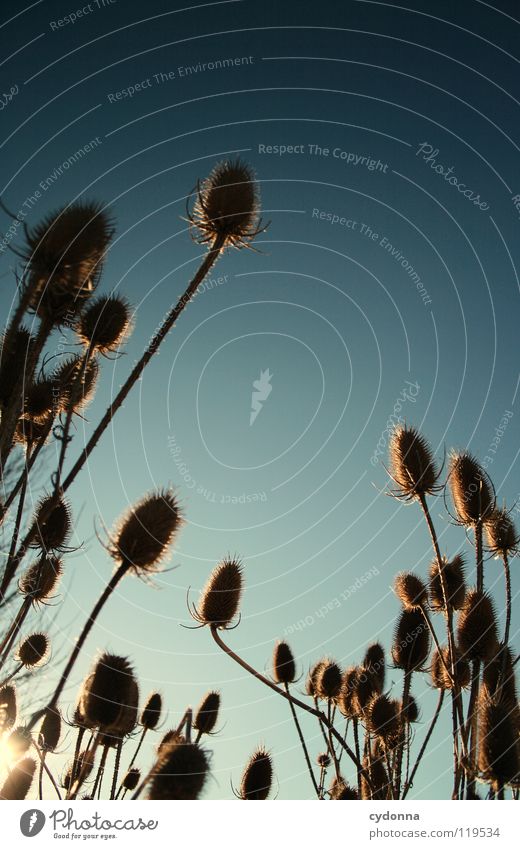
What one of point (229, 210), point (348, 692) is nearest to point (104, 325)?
point (229, 210)

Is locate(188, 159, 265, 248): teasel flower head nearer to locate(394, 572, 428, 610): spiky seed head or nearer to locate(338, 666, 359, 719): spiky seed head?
locate(394, 572, 428, 610): spiky seed head

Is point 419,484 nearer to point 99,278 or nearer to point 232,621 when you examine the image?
point 232,621

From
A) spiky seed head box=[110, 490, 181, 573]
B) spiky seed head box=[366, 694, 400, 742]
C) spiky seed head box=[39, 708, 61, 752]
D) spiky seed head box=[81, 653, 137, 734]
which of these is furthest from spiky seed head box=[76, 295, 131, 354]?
spiky seed head box=[366, 694, 400, 742]

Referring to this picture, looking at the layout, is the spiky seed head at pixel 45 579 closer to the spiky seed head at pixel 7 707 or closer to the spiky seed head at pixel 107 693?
the spiky seed head at pixel 7 707

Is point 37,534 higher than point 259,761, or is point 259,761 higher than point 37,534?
point 37,534
